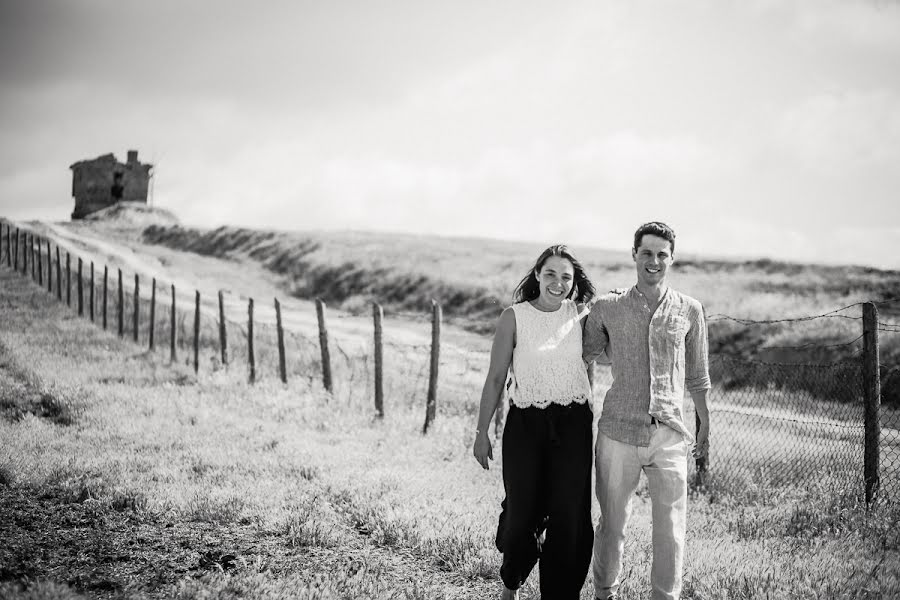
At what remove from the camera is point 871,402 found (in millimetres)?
6129

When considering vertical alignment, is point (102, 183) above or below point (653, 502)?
above

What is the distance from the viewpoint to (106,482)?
19.9 feet

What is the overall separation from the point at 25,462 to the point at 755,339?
57.5 feet

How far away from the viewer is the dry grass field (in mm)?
4348

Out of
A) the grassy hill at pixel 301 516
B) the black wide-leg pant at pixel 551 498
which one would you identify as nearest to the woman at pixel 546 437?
the black wide-leg pant at pixel 551 498

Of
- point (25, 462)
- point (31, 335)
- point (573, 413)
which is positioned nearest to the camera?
point (573, 413)

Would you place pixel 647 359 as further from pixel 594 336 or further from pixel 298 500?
pixel 298 500

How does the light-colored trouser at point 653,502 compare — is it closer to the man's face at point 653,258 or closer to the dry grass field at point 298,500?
the dry grass field at point 298,500

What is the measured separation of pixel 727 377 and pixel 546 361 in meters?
13.0

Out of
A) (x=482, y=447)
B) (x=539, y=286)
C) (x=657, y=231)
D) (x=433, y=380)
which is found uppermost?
(x=657, y=231)

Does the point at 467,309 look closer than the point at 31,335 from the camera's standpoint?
No

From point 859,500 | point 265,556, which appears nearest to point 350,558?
point 265,556

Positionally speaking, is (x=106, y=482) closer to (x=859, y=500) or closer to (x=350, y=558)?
(x=350, y=558)

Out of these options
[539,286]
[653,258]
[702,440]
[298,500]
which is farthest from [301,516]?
[653,258]
